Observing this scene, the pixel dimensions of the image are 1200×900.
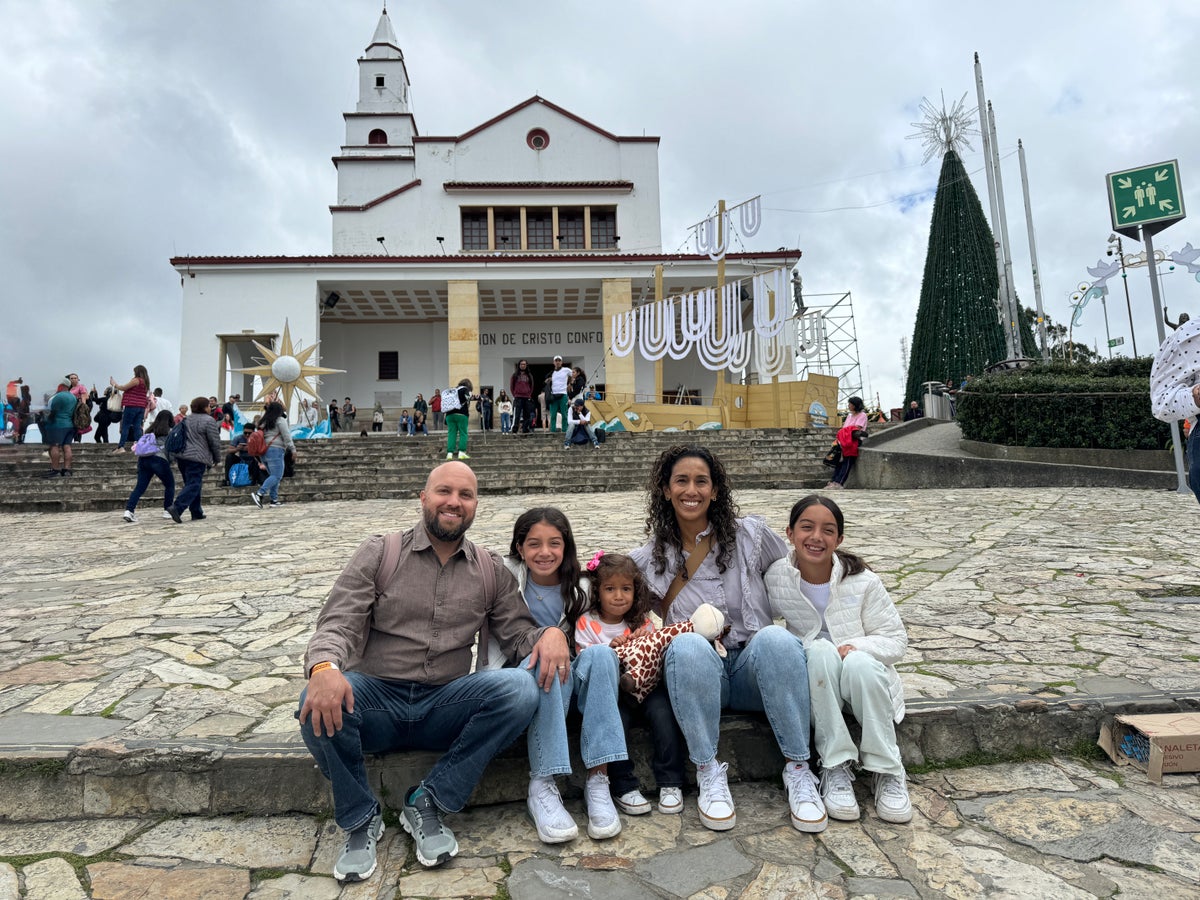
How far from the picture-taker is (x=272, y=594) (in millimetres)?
5277

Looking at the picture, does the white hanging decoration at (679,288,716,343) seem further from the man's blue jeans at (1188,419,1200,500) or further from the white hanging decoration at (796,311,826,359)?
the man's blue jeans at (1188,419,1200,500)

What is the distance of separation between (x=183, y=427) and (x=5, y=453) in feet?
28.9

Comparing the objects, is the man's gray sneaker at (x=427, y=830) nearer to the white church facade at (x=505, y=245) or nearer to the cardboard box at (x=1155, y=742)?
the cardboard box at (x=1155, y=742)

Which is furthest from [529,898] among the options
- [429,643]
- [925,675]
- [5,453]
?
[5,453]

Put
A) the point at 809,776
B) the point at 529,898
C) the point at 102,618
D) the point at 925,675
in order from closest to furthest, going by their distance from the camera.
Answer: the point at 529,898
the point at 809,776
the point at 925,675
the point at 102,618

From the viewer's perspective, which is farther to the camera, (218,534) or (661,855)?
(218,534)

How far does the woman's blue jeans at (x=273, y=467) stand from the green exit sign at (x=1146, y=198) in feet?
34.4

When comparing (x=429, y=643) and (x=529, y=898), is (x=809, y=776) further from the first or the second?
(x=429, y=643)

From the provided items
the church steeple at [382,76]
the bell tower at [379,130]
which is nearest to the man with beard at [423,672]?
the bell tower at [379,130]

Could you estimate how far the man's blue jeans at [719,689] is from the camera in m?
2.50

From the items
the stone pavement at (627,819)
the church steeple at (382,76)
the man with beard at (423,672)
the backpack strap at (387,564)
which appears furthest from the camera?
the church steeple at (382,76)

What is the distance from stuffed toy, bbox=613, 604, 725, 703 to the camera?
260 centimetres

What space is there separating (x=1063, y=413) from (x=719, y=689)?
36.2 ft

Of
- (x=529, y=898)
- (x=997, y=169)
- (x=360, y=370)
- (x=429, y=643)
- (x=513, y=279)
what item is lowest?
(x=529, y=898)
